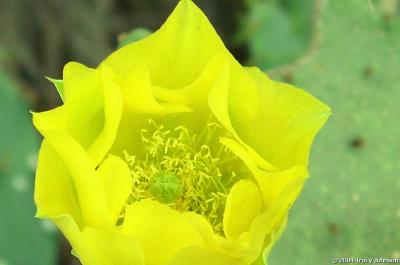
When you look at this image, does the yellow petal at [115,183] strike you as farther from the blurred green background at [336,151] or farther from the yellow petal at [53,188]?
the blurred green background at [336,151]

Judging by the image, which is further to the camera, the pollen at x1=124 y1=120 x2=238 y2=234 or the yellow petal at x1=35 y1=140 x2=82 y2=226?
the pollen at x1=124 y1=120 x2=238 y2=234

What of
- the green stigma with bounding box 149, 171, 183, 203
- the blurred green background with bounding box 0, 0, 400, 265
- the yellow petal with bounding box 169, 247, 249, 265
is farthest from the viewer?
the blurred green background with bounding box 0, 0, 400, 265

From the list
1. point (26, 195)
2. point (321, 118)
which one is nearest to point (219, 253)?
point (321, 118)

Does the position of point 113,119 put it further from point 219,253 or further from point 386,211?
point 386,211

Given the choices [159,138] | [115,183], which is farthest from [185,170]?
[115,183]

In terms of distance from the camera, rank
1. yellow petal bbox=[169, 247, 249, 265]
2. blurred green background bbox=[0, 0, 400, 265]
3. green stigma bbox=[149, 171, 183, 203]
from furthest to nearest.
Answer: blurred green background bbox=[0, 0, 400, 265] < green stigma bbox=[149, 171, 183, 203] < yellow petal bbox=[169, 247, 249, 265]

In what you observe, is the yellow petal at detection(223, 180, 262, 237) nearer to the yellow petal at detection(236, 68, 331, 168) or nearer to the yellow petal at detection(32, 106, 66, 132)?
the yellow petal at detection(236, 68, 331, 168)

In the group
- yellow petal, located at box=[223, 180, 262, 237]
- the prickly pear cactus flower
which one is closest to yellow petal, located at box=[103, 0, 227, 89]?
the prickly pear cactus flower

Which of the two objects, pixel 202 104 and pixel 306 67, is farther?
pixel 306 67
